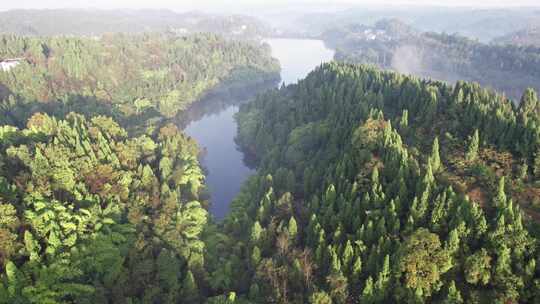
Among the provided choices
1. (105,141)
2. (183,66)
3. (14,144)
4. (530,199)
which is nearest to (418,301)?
(530,199)

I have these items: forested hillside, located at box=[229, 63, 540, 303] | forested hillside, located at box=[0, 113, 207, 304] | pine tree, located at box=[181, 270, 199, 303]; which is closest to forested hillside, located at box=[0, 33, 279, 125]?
forested hillside, located at box=[0, 113, 207, 304]

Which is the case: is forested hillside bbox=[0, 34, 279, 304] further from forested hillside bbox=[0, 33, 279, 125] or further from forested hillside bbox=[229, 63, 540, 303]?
forested hillside bbox=[229, 63, 540, 303]

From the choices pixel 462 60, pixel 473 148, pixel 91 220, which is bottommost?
pixel 91 220

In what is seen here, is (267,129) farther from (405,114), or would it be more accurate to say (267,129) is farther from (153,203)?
(153,203)

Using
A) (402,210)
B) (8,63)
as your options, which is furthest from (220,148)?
(402,210)

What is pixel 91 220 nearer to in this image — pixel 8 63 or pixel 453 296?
pixel 453 296

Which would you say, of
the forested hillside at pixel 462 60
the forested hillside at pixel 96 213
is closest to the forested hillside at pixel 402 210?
the forested hillside at pixel 96 213
